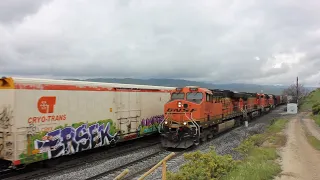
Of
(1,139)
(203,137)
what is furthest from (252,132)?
(1,139)

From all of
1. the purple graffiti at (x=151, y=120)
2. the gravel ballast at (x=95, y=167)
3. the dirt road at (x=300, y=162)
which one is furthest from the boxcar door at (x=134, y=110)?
the dirt road at (x=300, y=162)

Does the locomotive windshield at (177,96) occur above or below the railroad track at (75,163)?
above

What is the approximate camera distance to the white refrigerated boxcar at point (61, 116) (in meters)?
11.5

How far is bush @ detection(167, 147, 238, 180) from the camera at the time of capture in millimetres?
9055

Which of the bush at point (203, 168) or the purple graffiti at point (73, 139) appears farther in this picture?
the purple graffiti at point (73, 139)

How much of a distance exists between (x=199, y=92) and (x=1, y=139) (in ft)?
37.8

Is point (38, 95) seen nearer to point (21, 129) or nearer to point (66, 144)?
point (21, 129)

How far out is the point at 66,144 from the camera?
13516 millimetres

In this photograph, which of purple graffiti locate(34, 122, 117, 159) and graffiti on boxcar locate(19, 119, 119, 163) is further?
purple graffiti locate(34, 122, 117, 159)

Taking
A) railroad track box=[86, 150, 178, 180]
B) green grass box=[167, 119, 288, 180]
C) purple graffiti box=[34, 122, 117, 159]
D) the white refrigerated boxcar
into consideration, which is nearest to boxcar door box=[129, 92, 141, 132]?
the white refrigerated boxcar

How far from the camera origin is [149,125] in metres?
20.3

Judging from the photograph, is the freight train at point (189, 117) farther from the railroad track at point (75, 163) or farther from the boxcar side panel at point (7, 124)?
the boxcar side panel at point (7, 124)

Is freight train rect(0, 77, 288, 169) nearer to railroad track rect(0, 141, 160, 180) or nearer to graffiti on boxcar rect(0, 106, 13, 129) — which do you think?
graffiti on boxcar rect(0, 106, 13, 129)

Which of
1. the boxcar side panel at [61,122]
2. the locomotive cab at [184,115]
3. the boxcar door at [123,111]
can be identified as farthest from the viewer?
the locomotive cab at [184,115]
